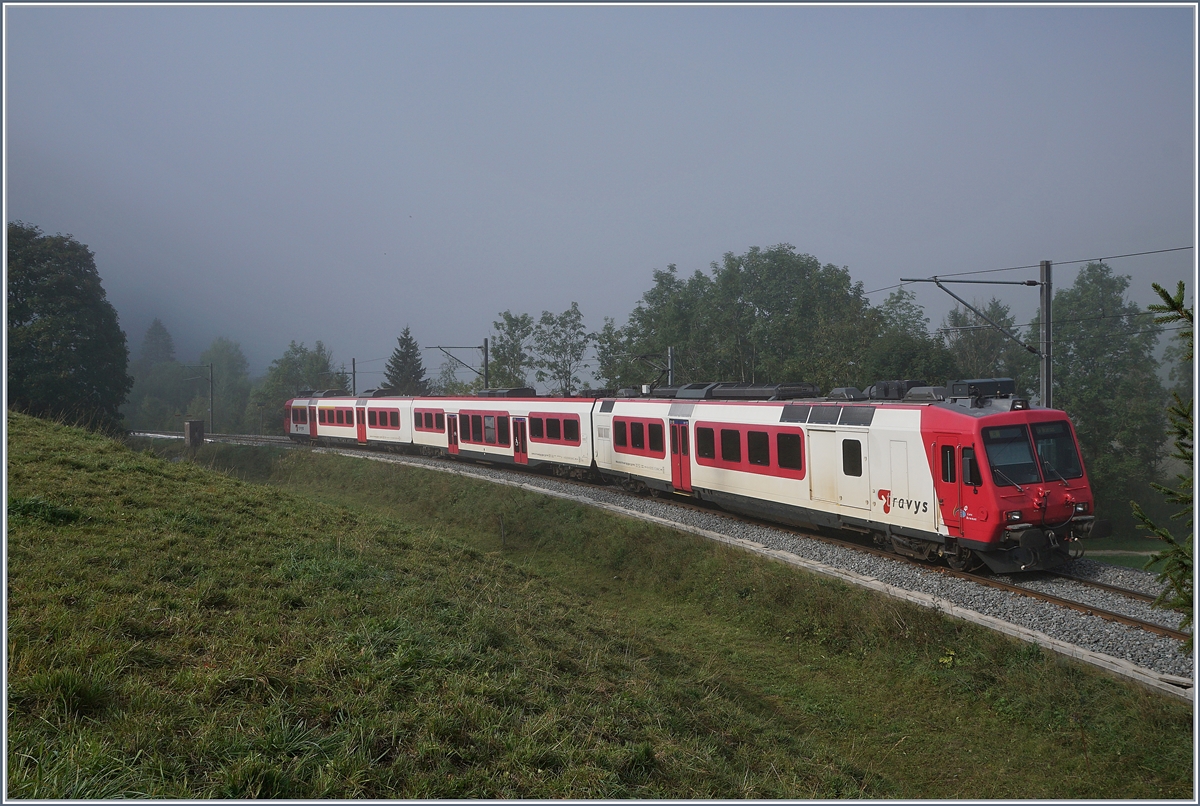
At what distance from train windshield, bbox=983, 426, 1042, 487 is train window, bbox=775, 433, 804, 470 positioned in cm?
405

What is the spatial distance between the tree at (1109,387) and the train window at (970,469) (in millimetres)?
29446

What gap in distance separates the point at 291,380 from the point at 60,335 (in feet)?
174

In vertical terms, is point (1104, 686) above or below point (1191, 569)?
below

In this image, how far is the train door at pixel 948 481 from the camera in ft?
37.7

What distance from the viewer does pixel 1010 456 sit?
446 inches

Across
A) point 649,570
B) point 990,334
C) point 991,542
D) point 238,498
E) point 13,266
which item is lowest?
point 649,570

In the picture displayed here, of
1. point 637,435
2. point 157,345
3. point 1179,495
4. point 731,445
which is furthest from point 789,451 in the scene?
point 157,345

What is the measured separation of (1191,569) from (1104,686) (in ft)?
11.2

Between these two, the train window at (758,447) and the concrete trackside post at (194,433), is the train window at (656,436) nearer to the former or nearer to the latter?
the train window at (758,447)

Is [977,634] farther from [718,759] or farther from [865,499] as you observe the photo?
[718,759]

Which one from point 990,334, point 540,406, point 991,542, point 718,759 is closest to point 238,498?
point 718,759

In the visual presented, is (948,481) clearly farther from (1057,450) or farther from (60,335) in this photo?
(60,335)

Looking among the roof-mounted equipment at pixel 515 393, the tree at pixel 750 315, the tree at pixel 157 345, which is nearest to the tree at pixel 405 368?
the tree at pixel 750 315

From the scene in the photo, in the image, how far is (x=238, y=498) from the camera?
1184 cm
